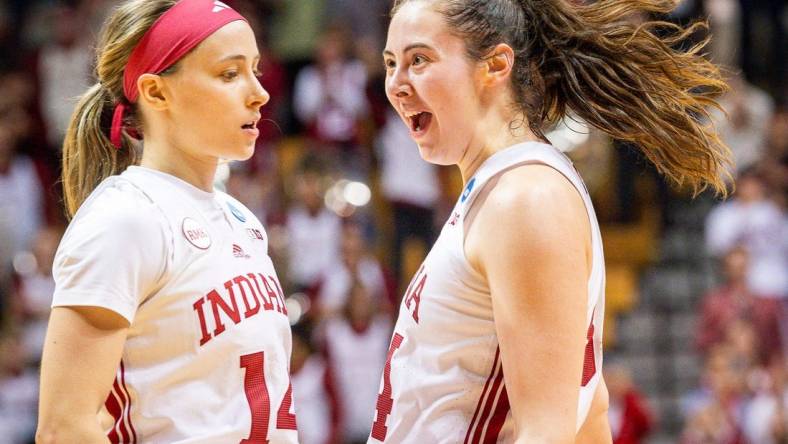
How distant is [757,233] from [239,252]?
279 inches

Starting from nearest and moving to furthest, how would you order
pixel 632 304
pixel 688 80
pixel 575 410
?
1. pixel 575 410
2. pixel 688 80
3. pixel 632 304

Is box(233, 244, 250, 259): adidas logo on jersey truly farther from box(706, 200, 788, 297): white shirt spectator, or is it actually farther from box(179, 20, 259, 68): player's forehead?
box(706, 200, 788, 297): white shirt spectator

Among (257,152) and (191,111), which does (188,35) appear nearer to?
(191,111)

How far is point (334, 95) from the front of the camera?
10273 mm

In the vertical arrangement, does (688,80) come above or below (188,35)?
below

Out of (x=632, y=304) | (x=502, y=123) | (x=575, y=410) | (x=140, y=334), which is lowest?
(x=632, y=304)

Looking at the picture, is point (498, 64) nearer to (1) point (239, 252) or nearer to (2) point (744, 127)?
(1) point (239, 252)

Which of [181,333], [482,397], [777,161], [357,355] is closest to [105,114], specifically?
[181,333]

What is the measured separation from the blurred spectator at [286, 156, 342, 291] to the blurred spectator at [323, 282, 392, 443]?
Result: 87 centimetres

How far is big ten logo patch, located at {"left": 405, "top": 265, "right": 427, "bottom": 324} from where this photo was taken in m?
2.81

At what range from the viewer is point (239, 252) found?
116 inches

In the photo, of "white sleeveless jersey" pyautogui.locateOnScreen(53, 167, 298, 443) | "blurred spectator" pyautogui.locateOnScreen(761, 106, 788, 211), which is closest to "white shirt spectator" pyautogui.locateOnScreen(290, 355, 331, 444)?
"blurred spectator" pyautogui.locateOnScreen(761, 106, 788, 211)

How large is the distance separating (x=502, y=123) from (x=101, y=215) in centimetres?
95

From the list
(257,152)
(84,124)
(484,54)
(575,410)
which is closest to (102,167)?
(84,124)
